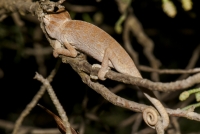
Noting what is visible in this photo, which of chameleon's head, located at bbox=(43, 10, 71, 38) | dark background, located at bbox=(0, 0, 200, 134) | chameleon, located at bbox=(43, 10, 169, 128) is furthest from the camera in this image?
dark background, located at bbox=(0, 0, 200, 134)

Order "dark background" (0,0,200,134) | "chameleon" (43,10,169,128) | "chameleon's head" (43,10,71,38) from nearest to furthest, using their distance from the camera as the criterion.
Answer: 1. "chameleon" (43,10,169,128)
2. "chameleon's head" (43,10,71,38)
3. "dark background" (0,0,200,134)

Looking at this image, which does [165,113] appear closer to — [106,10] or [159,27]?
[106,10]

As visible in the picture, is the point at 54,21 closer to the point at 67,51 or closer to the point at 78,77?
the point at 67,51

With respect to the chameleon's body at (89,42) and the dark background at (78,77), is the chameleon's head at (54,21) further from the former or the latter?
the dark background at (78,77)

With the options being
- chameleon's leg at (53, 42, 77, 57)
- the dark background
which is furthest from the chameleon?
the dark background

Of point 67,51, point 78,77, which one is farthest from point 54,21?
point 78,77

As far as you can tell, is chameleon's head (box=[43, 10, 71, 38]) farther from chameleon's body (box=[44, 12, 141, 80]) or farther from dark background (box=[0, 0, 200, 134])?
dark background (box=[0, 0, 200, 134])

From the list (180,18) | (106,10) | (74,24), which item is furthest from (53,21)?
(180,18)

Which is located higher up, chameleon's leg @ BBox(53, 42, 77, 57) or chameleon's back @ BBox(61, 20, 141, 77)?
chameleon's back @ BBox(61, 20, 141, 77)
